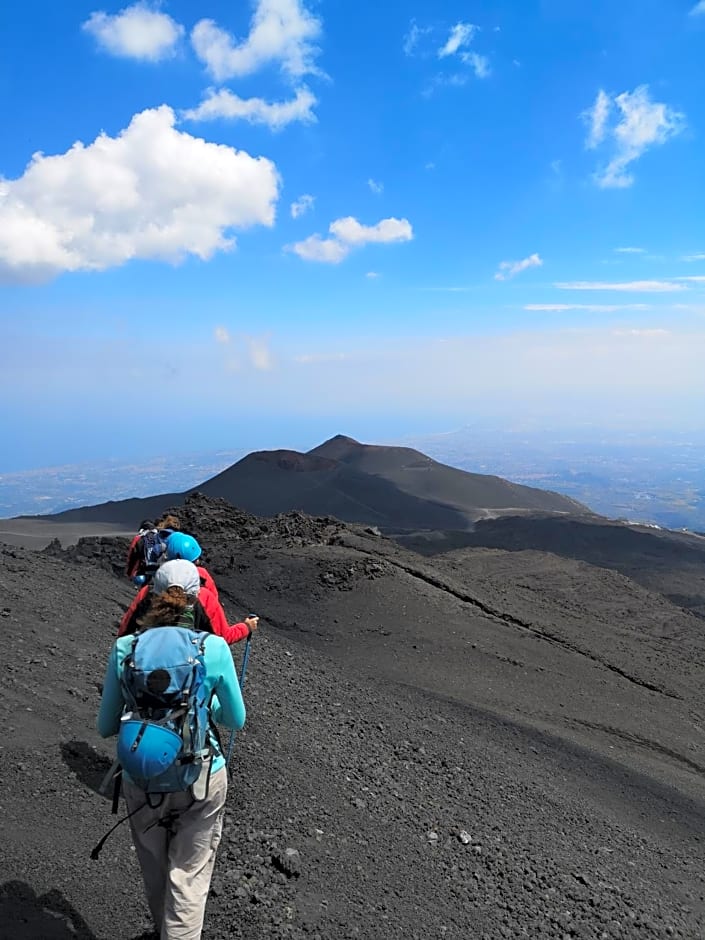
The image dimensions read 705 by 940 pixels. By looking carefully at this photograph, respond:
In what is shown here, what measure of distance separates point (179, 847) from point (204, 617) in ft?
2.86

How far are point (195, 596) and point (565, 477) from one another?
14153 cm

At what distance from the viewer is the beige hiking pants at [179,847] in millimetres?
2635

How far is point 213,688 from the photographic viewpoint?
2.67 metres

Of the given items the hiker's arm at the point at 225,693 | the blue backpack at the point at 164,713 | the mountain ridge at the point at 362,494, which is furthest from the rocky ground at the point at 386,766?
the mountain ridge at the point at 362,494

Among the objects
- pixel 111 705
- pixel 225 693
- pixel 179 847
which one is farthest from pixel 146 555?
pixel 179 847

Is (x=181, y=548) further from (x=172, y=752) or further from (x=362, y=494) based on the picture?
(x=362, y=494)

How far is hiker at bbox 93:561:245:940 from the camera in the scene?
98.9 inches

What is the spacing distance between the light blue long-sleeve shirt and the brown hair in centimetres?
9

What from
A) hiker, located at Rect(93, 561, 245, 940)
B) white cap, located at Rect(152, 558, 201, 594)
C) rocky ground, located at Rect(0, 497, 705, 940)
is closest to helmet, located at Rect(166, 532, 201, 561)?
white cap, located at Rect(152, 558, 201, 594)

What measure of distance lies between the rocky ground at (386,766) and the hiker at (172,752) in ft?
2.49

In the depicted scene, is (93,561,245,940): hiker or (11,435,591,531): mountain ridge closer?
(93,561,245,940): hiker

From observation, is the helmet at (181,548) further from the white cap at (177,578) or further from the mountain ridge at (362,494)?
the mountain ridge at (362,494)

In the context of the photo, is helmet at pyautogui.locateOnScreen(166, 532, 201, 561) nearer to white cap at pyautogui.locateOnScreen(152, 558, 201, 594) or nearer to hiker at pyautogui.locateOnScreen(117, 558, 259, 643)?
hiker at pyautogui.locateOnScreen(117, 558, 259, 643)

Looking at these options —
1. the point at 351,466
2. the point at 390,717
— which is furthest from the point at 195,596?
the point at 351,466
